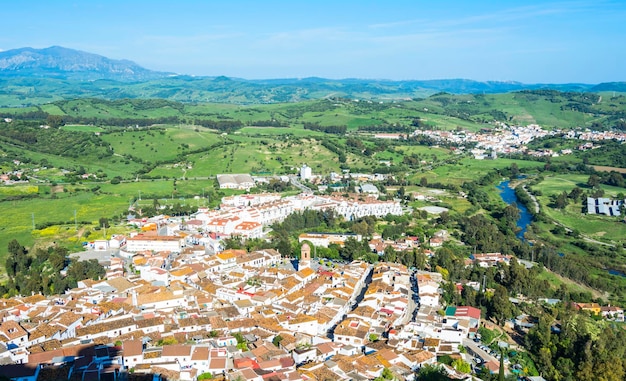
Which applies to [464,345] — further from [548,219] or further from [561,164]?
[561,164]

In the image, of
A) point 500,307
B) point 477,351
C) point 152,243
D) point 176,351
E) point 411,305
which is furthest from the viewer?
point 152,243

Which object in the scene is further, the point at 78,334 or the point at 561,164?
the point at 561,164

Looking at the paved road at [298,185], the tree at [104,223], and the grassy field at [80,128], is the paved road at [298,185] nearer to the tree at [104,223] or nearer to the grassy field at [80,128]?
the tree at [104,223]

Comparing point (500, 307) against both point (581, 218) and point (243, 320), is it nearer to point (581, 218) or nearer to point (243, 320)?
point (243, 320)

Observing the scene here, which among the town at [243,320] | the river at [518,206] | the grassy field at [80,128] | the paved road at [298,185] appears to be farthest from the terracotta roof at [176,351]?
the grassy field at [80,128]

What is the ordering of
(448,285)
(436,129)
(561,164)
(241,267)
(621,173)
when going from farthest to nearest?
(436,129) → (561,164) → (621,173) → (241,267) → (448,285)

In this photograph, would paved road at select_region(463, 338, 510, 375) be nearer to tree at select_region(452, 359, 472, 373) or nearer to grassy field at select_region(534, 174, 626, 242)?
tree at select_region(452, 359, 472, 373)

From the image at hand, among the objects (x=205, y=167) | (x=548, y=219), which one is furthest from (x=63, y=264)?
(x=548, y=219)

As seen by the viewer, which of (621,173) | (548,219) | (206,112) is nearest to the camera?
(548,219)

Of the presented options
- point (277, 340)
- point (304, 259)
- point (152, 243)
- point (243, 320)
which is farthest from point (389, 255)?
point (152, 243)
